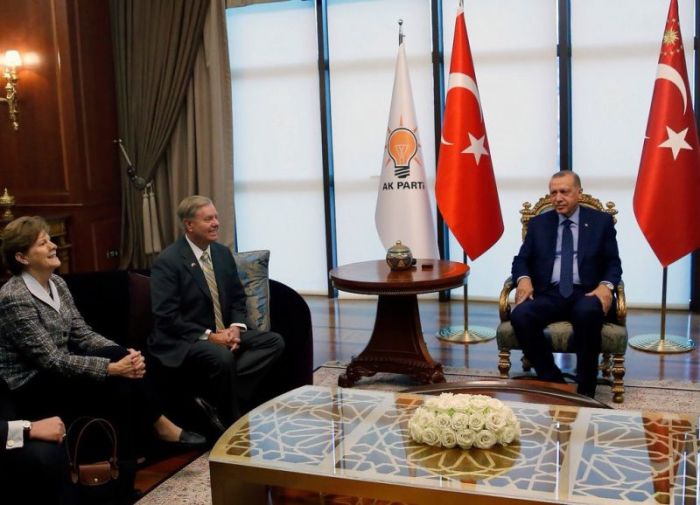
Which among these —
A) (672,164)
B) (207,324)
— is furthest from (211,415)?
(672,164)

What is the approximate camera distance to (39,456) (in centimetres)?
246

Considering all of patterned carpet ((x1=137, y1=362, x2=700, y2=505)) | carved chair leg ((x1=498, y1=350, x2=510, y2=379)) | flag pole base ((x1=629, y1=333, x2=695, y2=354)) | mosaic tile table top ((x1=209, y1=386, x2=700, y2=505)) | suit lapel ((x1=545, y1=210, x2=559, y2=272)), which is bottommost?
patterned carpet ((x1=137, y1=362, x2=700, y2=505))

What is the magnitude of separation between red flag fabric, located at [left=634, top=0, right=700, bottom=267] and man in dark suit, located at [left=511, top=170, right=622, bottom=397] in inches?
32.5

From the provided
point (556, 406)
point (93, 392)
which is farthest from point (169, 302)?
point (556, 406)

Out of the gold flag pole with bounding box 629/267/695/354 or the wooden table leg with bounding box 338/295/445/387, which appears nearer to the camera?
the wooden table leg with bounding box 338/295/445/387

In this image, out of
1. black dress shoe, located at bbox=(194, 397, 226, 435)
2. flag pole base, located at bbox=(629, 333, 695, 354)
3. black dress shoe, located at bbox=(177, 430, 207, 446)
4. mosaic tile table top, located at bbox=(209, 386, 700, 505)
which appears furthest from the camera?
flag pole base, located at bbox=(629, 333, 695, 354)

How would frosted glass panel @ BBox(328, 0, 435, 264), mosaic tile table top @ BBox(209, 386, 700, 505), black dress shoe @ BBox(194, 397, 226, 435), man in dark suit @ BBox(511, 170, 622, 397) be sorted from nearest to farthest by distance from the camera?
mosaic tile table top @ BBox(209, 386, 700, 505), black dress shoe @ BBox(194, 397, 226, 435), man in dark suit @ BBox(511, 170, 622, 397), frosted glass panel @ BBox(328, 0, 435, 264)

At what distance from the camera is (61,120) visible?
6.34 metres

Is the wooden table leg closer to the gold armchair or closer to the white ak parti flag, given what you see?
the gold armchair

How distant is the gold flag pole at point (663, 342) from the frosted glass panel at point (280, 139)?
2900mm

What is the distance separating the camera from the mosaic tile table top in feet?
6.63

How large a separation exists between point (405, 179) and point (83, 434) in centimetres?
313

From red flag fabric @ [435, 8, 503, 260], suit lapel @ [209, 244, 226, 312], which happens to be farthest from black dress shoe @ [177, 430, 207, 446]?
red flag fabric @ [435, 8, 503, 260]

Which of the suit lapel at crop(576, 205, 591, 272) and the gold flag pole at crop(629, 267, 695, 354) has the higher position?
the suit lapel at crop(576, 205, 591, 272)
